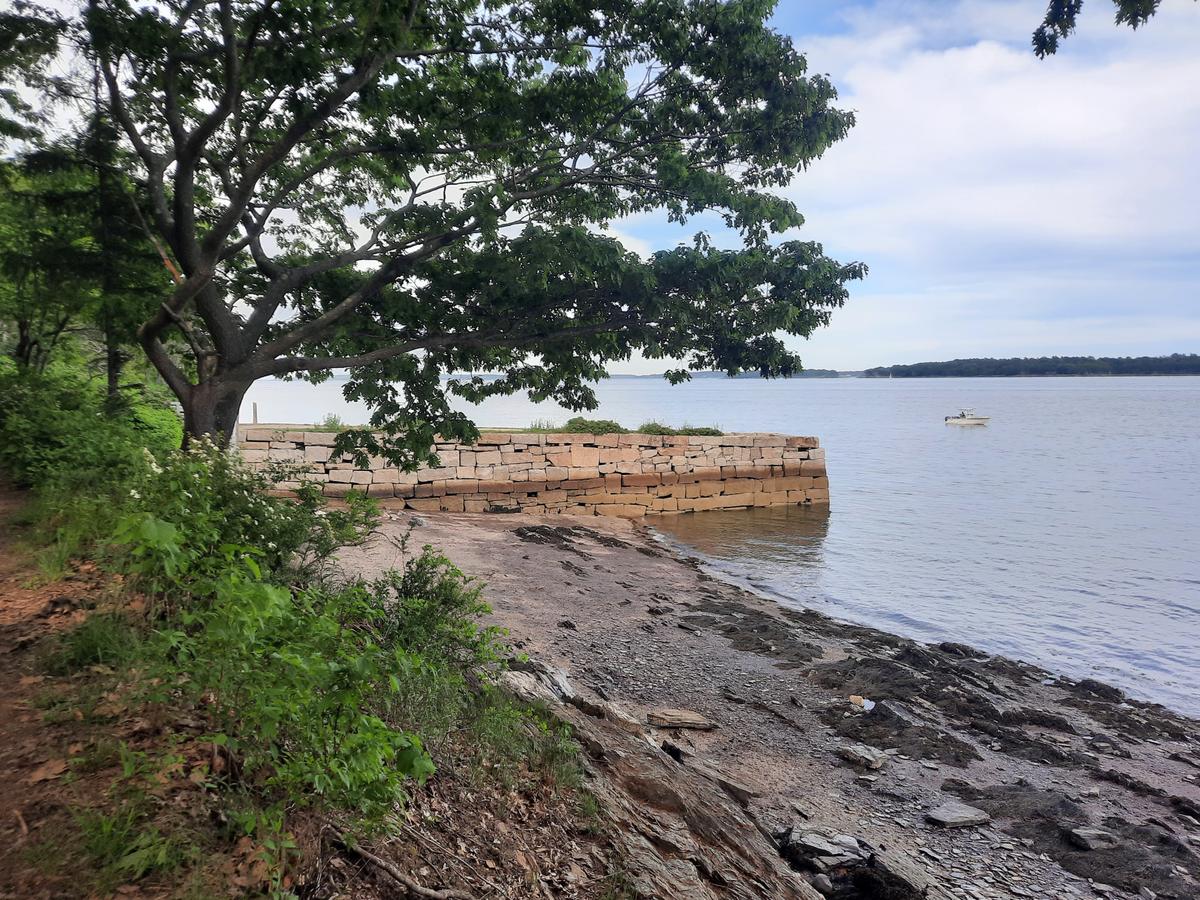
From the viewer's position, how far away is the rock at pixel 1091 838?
202 inches

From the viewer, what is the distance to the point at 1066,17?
17.5 feet

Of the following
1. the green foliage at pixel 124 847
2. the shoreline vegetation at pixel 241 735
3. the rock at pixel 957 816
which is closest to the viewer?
the green foliage at pixel 124 847

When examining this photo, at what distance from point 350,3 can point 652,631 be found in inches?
293

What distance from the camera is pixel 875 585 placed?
1456 cm

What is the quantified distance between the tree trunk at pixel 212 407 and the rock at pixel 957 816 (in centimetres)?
696

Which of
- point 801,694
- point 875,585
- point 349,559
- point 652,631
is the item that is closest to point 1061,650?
point 875,585

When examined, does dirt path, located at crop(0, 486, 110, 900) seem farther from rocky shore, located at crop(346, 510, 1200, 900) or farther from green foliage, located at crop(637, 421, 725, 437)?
green foliage, located at crop(637, 421, 725, 437)

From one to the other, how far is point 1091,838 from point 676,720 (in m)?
3.17

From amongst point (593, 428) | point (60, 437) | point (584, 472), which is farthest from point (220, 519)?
point (593, 428)

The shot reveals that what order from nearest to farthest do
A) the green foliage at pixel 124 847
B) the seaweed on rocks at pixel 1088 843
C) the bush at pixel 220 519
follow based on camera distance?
the green foliage at pixel 124 847 → the bush at pixel 220 519 → the seaweed on rocks at pixel 1088 843

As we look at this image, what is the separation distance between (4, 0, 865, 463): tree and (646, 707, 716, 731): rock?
387cm

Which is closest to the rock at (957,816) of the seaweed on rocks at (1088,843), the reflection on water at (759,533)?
the seaweed on rocks at (1088,843)

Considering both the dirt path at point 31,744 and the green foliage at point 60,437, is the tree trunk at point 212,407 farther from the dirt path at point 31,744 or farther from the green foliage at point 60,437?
the dirt path at point 31,744

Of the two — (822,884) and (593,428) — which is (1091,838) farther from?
(593,428)
